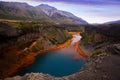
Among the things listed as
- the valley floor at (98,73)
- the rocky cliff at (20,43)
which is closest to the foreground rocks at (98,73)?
the valley floor at (98,73)

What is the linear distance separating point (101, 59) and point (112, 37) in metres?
48.5

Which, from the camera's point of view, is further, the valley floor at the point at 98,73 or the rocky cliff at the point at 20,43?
the rocky cliff at the point at 20,43

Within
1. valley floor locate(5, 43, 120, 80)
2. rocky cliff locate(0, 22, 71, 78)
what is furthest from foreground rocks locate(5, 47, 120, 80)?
rocky cliff locate(0, 22, 71, 78)

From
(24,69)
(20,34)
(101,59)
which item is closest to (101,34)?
(20,34)

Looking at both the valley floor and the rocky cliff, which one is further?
the rocky cliff

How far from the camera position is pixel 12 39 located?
85125 mm

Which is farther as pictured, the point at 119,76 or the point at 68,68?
the point at 68,68

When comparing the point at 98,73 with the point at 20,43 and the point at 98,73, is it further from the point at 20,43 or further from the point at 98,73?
the point at 20,43

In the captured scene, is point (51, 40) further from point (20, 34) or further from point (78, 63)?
point (78, 63)

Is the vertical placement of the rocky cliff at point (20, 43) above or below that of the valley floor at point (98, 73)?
below

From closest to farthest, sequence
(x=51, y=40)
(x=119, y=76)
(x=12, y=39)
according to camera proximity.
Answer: (x=119, y=76) < (x=12, y=39) < (x=51, y=40)

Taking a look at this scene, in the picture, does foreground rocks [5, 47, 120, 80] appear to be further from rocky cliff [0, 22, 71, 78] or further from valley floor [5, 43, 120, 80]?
rocky cliff [0, 22, 71, 78]

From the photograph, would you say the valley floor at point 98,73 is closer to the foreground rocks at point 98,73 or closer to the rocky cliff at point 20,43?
the foreground rocks at point 98,73

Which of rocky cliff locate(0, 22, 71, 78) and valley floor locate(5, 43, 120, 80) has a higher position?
valley floor locate(5, 43, 120, 80)
